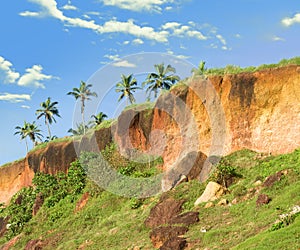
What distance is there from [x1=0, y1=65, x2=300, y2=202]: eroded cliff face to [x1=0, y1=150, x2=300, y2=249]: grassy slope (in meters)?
1.88

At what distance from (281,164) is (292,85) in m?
6.43

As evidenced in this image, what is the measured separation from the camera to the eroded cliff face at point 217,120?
27953 millimetres

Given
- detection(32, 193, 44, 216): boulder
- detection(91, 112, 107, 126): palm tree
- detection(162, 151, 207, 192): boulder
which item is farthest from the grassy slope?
detection(91, 112, 107, 126): palm tree

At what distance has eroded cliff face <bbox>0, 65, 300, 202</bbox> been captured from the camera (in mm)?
27953

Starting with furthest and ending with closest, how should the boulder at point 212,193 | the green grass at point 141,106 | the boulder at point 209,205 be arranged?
the green grass at point 141,106, the boulder at point 212,193, the boulder at point 209,205

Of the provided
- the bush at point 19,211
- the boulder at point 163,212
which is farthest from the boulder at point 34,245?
the boulder at point 163,212

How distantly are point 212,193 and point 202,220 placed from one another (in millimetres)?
3161

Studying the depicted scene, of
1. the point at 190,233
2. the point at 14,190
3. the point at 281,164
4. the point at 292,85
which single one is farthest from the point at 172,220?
the point at 14,190

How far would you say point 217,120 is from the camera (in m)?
32.4

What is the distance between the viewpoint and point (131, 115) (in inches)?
1661

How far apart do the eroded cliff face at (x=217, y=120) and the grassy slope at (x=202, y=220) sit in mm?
1876

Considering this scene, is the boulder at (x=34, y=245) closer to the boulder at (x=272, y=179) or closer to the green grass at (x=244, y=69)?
the boulder at (x=272, y=179)

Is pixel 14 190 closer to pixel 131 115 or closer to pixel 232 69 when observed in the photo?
pixel 131 115

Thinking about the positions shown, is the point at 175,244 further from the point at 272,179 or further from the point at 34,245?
the point at 34,245
